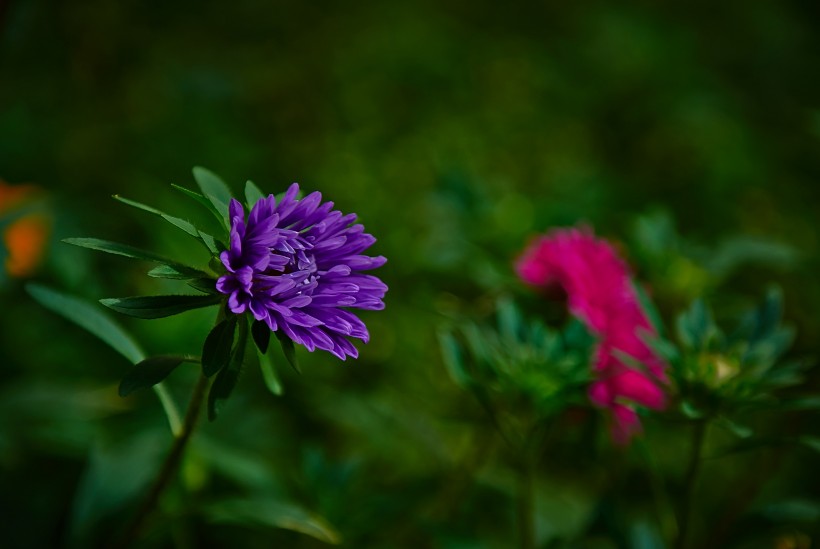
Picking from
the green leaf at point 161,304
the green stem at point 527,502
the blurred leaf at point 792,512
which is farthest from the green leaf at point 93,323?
the blurred leaf at point 792,512

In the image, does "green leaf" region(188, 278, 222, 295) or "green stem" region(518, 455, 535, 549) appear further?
"green stem" region(518, 455, 535, 549)

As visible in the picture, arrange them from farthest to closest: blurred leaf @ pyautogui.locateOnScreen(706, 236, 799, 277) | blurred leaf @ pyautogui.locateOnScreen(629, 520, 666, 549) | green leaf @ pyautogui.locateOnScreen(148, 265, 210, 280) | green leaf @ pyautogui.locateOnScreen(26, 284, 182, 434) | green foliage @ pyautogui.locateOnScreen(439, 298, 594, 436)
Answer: blurred leaf @ pyautogui.locateOnScreen(706, 236, 799, 277)
blurred leaf @ pyautogui.locateOnScreen(629, 520, 666, 549)
green foliage @ pyautogui.locateOnScreen(439, 298, 594, 436)
green leaf @ pyautogui.locateOnScreen(26, 284, 182, 434)
green leaf @ pyautogui.locateOnScreen(148, 265, 210, 280)

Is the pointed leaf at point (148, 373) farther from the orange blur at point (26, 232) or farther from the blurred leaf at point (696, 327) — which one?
the orange blur at point (26, 232)

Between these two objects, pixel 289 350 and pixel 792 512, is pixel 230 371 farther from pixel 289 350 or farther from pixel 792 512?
pixel 792 512

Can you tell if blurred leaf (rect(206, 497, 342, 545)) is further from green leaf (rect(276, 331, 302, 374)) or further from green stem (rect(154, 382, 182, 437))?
green leaf (rect(276, 331, 302, 374))

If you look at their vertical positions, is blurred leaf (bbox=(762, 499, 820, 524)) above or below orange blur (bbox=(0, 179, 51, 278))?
below

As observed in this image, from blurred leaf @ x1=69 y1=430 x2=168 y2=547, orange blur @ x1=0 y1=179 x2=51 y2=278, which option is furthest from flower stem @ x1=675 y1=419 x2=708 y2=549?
orange blur @ x1=0 y1=179 x2=51 y2=278

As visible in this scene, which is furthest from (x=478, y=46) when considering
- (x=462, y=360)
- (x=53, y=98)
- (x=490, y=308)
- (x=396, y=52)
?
(x=462, y=360)

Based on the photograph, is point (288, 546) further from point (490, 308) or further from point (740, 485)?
point (740, 485)
